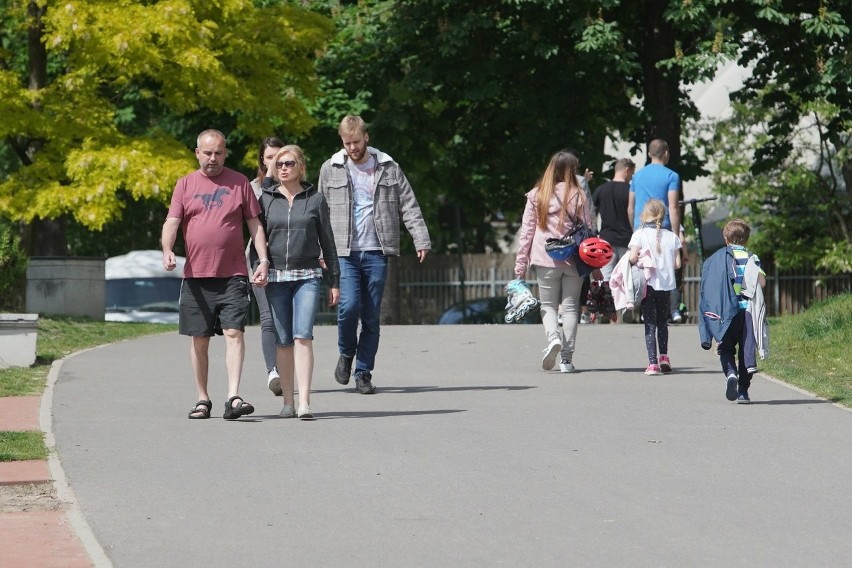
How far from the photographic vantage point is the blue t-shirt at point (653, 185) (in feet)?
55.1

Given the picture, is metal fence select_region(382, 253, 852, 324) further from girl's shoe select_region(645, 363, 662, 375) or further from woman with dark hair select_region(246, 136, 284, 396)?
woman with dark hair select_region(246, 136, 284, 396)

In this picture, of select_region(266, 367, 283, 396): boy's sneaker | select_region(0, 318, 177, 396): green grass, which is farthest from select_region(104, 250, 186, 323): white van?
select_region(266, 367, 283, 396): boy's sneaker

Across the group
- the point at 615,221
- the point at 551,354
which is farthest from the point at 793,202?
the point at 551,354

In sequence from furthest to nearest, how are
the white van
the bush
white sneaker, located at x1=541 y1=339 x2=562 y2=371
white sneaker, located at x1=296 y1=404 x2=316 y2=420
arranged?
the white van → the bush → white sneaker, located at x1=541 y1=339 x2=562 y2=371 → white sneaker, located at x1=296 y1=404 x2=316 y2=420

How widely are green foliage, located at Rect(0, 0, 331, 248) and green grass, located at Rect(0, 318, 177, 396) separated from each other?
2.48 metres

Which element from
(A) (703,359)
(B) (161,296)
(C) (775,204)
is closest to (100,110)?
(B) (161,296)

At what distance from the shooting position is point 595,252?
43.9ft

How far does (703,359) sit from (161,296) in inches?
809

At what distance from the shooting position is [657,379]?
1327cm

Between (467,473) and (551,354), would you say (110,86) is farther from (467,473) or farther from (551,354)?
(467,473)

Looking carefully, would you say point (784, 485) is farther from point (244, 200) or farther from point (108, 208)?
point (108, 208)

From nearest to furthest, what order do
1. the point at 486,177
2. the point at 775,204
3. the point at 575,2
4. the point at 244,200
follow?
the point at 244,200 → the point at 575,2 → the point at 486,177 → the point at 775,204

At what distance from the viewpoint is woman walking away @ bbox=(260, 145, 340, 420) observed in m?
10.5

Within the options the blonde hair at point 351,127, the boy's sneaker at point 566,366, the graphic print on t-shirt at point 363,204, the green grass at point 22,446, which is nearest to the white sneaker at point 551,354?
the boy's sneaker at point 566,366
